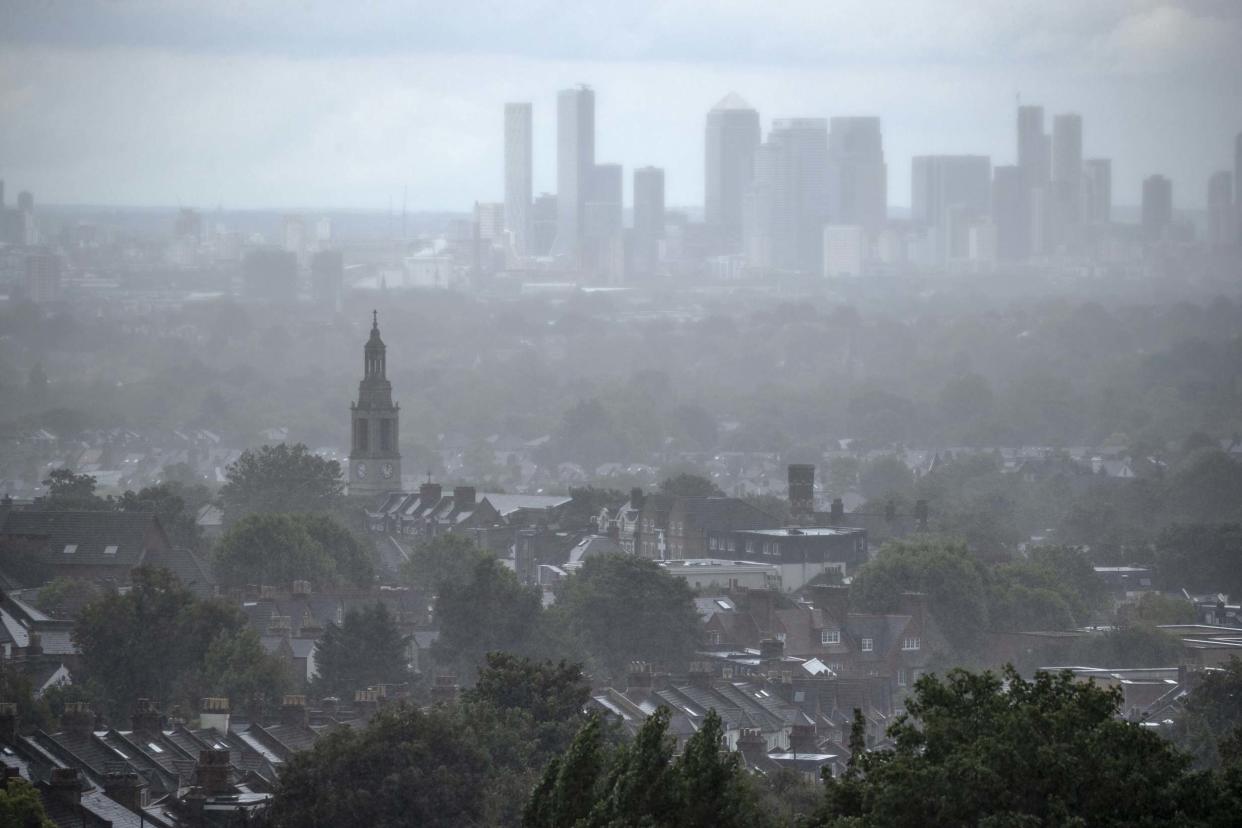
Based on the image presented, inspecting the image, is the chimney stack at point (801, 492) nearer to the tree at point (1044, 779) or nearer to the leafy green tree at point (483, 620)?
the leafy green tree at point (483, 620)

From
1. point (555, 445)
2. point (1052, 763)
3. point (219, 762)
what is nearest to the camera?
point (1052, 763)

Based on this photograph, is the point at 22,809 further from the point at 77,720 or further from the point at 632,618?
the point at 632,618

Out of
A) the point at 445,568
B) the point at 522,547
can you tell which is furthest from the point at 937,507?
the point at 445,568

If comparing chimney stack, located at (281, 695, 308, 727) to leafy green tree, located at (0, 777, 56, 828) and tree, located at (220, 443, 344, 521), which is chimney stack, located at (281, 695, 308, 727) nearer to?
leafy green tree, located at (0, 777, 56, 828)

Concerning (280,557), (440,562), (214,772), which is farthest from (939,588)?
(214,772)

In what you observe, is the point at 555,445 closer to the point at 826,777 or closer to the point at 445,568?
the point at 445,568

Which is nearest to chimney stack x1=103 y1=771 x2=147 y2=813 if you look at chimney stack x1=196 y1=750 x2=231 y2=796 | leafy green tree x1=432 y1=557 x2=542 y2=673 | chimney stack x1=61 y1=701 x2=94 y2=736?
chimney stack x1=196 y1=750 x2=231 y2=796
